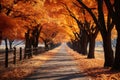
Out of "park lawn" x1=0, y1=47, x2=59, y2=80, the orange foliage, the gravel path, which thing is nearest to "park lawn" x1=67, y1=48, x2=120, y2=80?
the gravel path

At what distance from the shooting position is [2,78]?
1434cm

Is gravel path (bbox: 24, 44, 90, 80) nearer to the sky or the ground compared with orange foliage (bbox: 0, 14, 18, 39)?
nearer to the ground

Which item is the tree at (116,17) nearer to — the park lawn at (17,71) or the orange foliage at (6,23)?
the park lawn at (17,71)

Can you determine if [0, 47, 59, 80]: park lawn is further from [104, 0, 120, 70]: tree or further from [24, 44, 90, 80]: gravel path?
[104, 0, 120, 70]: tree

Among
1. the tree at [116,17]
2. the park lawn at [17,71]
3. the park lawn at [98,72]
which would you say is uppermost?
the tree at [116,17]

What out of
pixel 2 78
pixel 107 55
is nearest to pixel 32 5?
pixel 107 55

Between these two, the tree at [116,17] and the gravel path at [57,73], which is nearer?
the gravel path at [57,73]

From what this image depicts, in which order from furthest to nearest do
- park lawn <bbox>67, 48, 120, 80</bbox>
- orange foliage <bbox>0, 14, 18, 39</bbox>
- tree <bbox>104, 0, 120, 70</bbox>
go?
orange foliage <bbox>0, 14, 18, 39</bbox> → tree <bbox>104, 0, 120, 70</bbox> → park lawn <bbox>67, 48, 120, 80</bbox>

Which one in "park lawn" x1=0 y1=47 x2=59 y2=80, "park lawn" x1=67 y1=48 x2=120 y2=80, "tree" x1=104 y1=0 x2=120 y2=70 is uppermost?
"tree" x1=104 y1=0 x2=120 y2=70

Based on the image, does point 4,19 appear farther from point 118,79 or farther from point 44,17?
point 118,79

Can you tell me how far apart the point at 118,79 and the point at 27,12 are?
14648 mm

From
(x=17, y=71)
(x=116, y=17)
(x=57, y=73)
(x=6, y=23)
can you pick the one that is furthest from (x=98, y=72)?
(x=6, y=23)

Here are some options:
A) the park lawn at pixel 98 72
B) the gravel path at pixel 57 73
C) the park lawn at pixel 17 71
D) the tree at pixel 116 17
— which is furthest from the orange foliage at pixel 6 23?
the tree at pixel 116 17

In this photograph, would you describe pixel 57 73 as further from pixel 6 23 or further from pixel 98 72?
pixel 6 23
